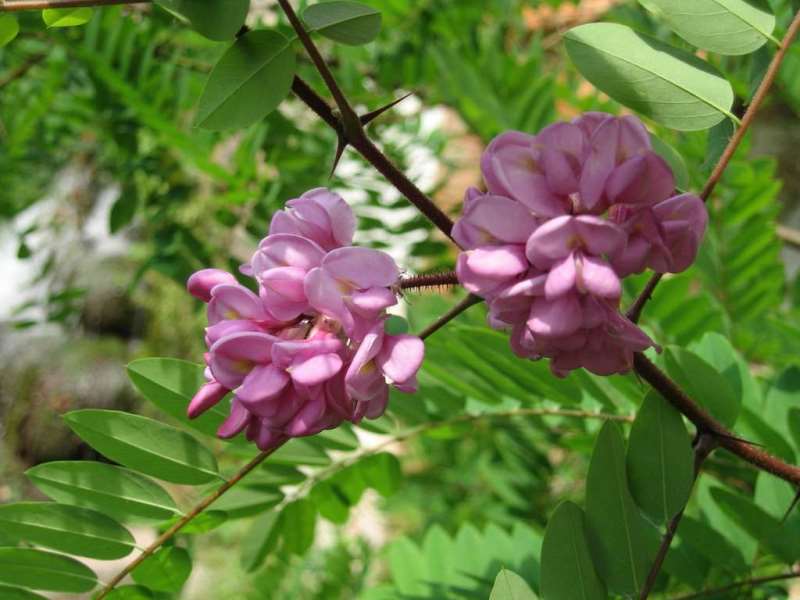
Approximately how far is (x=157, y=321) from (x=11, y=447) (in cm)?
97

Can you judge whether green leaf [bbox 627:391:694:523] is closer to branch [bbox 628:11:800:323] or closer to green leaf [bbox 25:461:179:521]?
branch [bbox 628:11:800:323]

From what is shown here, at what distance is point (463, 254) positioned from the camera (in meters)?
0.37

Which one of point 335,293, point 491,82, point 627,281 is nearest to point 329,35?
point 335,293

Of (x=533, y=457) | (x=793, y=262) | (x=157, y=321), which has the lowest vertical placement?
(x=157, y=321)

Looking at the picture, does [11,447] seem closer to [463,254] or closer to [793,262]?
[793,262]

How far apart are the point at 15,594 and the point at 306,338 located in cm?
26

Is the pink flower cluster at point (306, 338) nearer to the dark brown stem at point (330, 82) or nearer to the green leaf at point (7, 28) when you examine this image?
the dark brown stem at point (330, 82)

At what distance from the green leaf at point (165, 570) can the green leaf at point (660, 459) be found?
291 mm

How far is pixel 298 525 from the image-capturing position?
73 centimetres

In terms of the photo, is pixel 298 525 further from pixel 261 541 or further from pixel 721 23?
pixel 721 23

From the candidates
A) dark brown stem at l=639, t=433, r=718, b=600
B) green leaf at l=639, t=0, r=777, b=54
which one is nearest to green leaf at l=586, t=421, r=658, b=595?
dark brown stem at l=639, t=433, r=718, b=600

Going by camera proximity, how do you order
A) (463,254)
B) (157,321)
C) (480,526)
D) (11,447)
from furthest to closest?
(157,321), (11,447), (480,526), (463,254)

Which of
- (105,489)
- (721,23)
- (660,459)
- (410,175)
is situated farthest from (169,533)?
(410,175)

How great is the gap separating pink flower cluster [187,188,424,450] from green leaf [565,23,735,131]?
149 mm
